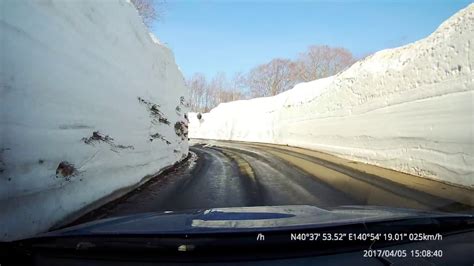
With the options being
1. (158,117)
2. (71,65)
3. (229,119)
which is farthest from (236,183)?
(229,119)

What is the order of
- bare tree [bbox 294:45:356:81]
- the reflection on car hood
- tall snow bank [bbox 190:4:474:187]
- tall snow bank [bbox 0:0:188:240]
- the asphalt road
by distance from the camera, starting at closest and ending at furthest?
the reflection on car hood < tall snow bank [bbox 0:0:188:240] < the asphalt road < tall snow bank [bbox 190:4:474:187] < bare tree [bbox 294:45:356:81]

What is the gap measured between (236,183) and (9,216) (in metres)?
5.91

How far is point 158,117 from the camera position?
1294cm

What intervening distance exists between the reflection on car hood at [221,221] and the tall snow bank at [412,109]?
22.5 ft

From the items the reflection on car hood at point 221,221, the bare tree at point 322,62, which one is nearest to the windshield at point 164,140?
the reflection on car hood at point 221,221

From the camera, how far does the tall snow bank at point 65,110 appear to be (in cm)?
514

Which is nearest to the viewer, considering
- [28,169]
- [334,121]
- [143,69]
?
[28,169]

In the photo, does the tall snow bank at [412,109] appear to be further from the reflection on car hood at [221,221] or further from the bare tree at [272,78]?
the bare tree at [272,78]

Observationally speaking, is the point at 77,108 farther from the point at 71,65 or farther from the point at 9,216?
the point at 9,216

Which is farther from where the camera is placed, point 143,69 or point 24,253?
point 143,69

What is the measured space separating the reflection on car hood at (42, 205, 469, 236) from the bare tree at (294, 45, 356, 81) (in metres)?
60.8

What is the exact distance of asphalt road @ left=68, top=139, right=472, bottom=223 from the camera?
747 centimetres

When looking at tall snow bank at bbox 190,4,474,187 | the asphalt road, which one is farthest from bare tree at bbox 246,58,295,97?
the asphalt road

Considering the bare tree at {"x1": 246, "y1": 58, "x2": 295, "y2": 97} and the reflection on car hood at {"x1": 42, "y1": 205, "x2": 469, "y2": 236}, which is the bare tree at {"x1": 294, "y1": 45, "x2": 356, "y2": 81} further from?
the reflection on car hood at {"x1": 42, "y1": 205, "x2": 469, "y2": 236}
